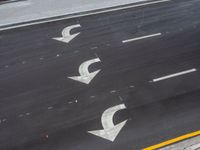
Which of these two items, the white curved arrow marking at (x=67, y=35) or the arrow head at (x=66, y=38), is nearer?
the arrow head at (x=66, y=38)

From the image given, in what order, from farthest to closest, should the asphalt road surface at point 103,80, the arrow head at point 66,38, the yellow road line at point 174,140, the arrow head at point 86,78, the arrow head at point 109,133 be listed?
the arrow head at point 66,38, the arrow head at point 86,78, the asphalt road surface at point 103,80, the arrow head at point 109,133, the yellow road line at point 174,140

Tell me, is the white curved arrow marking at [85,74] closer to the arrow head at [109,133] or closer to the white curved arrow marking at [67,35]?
the white curved arrow marking at [67,35]

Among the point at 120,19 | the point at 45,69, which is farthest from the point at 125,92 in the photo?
the point at 120,19

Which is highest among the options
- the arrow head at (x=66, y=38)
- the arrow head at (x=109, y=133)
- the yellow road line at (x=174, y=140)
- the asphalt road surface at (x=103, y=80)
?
the arrow head at (x=66, y=38)

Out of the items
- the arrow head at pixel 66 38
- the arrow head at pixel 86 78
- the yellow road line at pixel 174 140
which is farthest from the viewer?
the arrow head at pixel 66 38

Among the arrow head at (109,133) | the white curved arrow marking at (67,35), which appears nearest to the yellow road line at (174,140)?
the arrow head at (109,133)

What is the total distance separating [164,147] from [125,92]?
12.4ft

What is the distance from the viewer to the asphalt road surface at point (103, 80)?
1380 cm

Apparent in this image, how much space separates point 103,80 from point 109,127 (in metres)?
3.49

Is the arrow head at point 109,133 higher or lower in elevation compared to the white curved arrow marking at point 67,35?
lower

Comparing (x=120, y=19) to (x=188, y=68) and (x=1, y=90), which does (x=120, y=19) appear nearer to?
(x=188, y=68)

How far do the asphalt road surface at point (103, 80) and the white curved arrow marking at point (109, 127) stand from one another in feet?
0.57

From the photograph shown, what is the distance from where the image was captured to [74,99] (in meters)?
15.6

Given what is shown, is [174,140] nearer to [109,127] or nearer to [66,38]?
[109,127]
